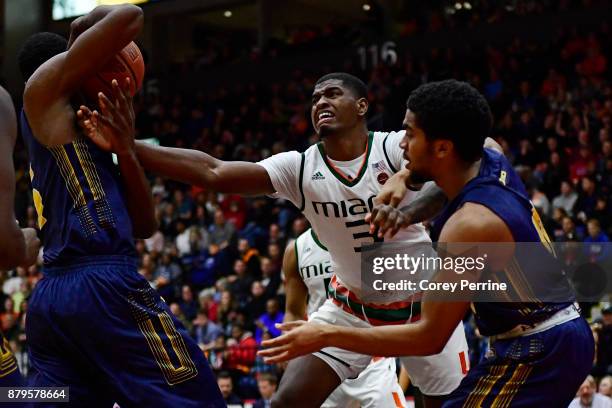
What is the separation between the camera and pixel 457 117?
12.8 ft

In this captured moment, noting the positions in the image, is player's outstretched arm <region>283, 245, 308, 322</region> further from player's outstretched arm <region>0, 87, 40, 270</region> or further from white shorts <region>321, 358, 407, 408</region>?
player's outstretched arm <region>0, 87, 40, 270</region>

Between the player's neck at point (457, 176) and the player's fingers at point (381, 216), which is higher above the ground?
the player's neck at point (457, 176)

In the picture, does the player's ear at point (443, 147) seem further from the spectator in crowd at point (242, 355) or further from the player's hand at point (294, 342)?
the spectator in crowd at point (242, 355)

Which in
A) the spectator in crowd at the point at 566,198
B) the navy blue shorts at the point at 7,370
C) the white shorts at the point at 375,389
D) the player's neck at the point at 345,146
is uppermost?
the player's neck at the point at 345,146

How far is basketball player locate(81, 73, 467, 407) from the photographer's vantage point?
18.4 ft

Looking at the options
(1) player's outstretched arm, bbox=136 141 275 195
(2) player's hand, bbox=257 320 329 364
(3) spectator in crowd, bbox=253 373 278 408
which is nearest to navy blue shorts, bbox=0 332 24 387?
(2) player's hand, bbox=257 320 329 364

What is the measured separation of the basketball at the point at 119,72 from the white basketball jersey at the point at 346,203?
161cm

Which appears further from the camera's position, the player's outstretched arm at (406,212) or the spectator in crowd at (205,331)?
the spectator in crowd at (205,331)

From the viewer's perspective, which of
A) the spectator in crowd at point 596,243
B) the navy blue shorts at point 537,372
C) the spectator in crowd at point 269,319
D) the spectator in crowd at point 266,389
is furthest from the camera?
the spectator in crowd at point 269,319

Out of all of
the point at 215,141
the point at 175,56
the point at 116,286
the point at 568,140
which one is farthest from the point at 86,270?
the point at 175,56

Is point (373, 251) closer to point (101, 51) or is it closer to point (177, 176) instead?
point (177, 176)

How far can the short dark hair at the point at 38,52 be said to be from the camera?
4.51 meters

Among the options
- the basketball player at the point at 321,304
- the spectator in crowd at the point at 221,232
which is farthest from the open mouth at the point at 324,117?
the spectator in crowd at the point at 221,232

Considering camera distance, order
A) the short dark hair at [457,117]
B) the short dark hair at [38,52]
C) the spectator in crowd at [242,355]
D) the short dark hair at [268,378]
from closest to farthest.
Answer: the short dark hair at [457,117]
the short dark hair at [38,52]
the short dark hair at [268,378]
the spectator in crowd at [242,355]
